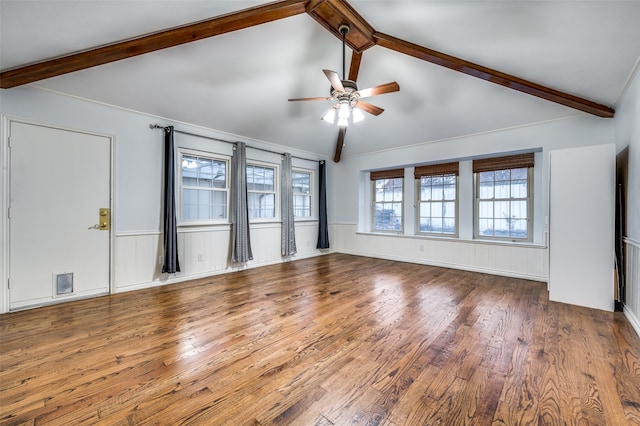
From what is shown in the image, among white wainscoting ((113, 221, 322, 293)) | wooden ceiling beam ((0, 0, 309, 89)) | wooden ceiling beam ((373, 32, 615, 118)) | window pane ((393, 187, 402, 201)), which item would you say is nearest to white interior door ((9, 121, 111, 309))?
white wainscoting ((113, 221, 322, 293))

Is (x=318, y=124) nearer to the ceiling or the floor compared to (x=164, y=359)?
nearer to the ceiling

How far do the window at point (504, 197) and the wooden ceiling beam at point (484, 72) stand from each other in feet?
4.00

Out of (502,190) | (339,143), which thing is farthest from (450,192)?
(339,143)

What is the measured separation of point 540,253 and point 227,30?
529cm

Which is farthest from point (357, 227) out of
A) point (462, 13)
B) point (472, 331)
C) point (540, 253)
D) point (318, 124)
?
point (462, 13)

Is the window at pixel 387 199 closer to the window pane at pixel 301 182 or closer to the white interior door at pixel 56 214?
the window pane at pixel 301 182

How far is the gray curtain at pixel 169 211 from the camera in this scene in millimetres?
3980

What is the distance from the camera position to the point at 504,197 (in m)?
4.86

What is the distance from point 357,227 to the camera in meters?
6.65

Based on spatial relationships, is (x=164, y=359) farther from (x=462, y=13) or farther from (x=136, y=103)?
(x=462, y=13)

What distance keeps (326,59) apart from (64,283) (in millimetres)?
4389

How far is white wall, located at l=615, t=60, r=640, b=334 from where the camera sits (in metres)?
2.58

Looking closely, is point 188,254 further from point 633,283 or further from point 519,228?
point 519,228

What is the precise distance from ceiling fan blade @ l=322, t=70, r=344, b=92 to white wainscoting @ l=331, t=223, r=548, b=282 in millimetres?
3834
